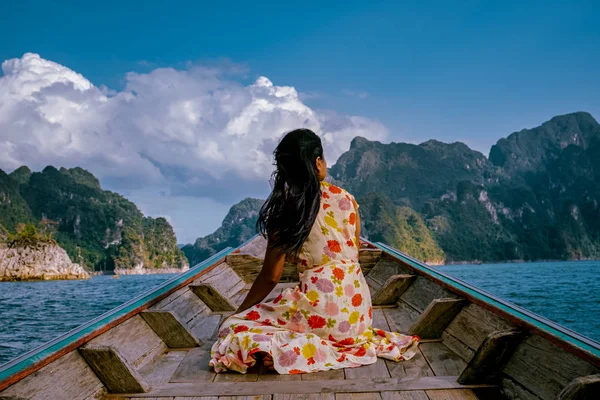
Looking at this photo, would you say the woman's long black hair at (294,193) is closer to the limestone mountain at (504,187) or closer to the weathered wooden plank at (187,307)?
the weathered wooden plank at (187,307)

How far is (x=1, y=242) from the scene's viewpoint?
68625 mm

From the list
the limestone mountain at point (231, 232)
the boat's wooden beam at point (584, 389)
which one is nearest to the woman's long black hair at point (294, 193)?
the boat's wooden beam at point (584, 389)

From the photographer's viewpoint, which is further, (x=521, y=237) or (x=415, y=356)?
(x=521, y=237)

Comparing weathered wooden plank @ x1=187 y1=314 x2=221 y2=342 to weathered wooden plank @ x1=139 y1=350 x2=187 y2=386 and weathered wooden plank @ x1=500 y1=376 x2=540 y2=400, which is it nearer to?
weathered wooden plank @ x1=139 y1=350 x2=187 y2=386

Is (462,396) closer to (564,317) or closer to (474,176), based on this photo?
(564,317)

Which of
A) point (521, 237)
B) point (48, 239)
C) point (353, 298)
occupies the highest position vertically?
point (48, 239)

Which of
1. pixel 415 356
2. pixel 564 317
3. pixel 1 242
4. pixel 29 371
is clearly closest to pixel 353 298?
pixel 415 356

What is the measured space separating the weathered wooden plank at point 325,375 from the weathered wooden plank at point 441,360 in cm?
45

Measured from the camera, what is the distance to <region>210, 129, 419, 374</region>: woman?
2.29 meters

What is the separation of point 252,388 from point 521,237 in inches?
5105

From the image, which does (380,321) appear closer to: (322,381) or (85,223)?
(322,381)

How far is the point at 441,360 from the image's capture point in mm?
2377

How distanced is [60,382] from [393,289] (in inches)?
98.4

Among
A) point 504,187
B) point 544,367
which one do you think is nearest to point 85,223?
point 504,187
